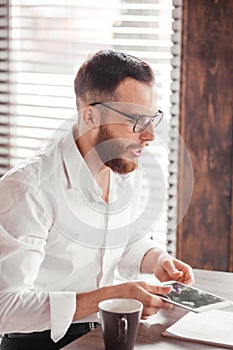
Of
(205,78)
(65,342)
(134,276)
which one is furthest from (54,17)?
(65,342)

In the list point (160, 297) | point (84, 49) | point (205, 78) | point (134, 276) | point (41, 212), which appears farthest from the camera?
point (84, 49)

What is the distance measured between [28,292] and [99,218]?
346 mm

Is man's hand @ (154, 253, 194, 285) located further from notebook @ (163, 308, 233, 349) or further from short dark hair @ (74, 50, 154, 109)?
short dark hair @ (74, 50, 154, 109)

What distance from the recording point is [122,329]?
1322mm

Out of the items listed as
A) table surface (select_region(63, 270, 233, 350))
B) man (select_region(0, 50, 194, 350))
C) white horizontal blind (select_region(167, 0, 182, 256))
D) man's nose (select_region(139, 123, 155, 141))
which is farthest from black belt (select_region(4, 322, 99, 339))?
white horizontal blind (select_region(167, 0, 182, 256))

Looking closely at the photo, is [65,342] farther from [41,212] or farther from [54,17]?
[54,17]

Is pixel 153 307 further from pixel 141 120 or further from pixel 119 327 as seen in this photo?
pixel 141 120

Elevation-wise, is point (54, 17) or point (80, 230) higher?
point (54, 17)

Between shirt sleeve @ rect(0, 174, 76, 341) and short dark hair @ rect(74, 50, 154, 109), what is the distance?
11.8 inches

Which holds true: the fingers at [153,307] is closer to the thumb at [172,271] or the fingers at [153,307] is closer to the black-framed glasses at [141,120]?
the thumb at [172,271]

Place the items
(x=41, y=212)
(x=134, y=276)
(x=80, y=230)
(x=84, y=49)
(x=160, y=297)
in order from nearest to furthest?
(x=160, y=297) → (x=41, y=212) → (x=80, y=230) → (x=134, y=276) → (x=84, y=49)

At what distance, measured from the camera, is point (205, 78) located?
9.45 ft

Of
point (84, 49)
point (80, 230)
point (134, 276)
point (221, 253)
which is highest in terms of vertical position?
point (84, 49)

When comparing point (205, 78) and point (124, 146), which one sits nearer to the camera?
point (124, 146)
